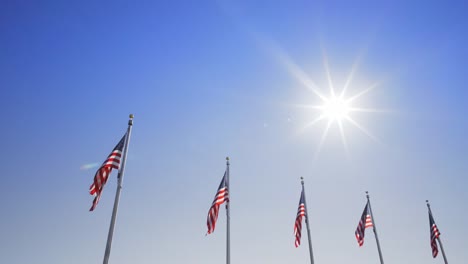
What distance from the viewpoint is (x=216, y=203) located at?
21.1 metres

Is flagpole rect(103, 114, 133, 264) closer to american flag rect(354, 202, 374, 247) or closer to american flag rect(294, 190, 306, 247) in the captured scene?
american flag rect(294, 190, 306, 247)

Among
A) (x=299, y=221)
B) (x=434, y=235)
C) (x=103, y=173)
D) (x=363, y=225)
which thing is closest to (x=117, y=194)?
(x=103, y=173)

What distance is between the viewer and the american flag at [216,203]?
66.8 ft

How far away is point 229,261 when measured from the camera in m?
20.3

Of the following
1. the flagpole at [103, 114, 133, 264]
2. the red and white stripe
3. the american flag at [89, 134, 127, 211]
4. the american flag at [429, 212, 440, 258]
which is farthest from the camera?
the american flag at [429, 212, 440, 258]

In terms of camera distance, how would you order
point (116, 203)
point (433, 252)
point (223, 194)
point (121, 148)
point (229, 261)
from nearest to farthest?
1. point (116, 203)
2. point (121, 148)
3. point (229, 261)
4. point (223, 194)
5. point (433, 252)

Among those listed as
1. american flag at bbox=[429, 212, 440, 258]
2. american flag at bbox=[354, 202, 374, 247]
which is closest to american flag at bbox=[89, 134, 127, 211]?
american flag at bbox=[354, 202, 374, 247]

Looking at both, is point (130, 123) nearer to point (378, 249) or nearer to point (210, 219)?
point (210, 219)

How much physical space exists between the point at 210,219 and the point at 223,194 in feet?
7.11

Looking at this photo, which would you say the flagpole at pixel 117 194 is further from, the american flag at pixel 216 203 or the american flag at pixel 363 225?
the american flag at pixel 363 225

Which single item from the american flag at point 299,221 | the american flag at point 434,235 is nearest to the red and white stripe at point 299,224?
the american flag at point 299,221

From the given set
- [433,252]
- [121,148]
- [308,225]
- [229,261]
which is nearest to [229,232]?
[229,261]

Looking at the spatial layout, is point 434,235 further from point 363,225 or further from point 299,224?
point 299,224

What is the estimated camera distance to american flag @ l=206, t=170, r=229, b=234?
20.4 metres
